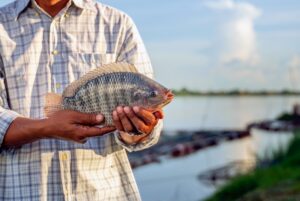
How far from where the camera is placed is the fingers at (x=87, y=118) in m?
2.58

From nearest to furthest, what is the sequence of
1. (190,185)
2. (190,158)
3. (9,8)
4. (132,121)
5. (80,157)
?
(132,121) → (80,157) → (9,8) → (190,185) → (190,158)

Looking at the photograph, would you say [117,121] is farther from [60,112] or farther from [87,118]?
[60,112]

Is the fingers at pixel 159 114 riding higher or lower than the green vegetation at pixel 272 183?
higher

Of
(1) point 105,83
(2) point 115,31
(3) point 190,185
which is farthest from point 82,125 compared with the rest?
(3) point 190,185

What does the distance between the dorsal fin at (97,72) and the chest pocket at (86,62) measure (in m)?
0.12

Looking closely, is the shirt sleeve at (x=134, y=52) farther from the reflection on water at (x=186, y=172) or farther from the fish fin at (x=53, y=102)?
the reflection on water at (x=186, y=172)

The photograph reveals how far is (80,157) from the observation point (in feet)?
9.04

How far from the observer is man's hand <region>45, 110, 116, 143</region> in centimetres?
259

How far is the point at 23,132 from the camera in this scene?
2.71m

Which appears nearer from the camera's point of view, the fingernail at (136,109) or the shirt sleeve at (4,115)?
the fingernail at (136,109)

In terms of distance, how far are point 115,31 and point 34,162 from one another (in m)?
0.56

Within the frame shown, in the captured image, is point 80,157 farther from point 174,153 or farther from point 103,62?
point 174,153

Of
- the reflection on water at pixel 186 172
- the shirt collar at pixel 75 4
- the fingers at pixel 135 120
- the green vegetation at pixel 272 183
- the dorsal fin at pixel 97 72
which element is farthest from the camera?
the reflection on water at pixel 186 172

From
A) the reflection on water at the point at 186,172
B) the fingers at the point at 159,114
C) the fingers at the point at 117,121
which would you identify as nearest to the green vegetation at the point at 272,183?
the reflection on water at the point at 186,172
